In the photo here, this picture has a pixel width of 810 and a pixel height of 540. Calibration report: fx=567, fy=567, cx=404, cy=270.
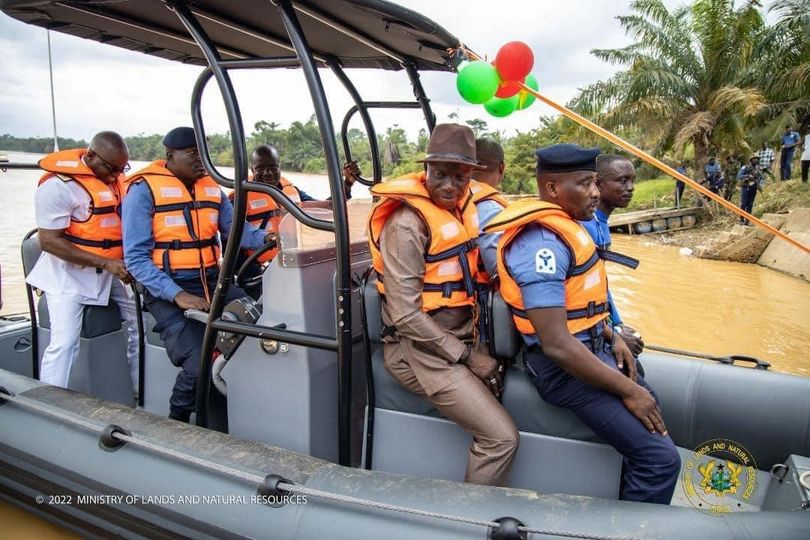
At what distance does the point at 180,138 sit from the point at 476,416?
1819 millimetres

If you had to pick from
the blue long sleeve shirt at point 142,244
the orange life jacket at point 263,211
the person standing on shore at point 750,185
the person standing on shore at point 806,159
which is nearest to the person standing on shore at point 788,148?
the person standing on shore at point 806,159

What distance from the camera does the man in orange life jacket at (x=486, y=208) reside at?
2.01 meters

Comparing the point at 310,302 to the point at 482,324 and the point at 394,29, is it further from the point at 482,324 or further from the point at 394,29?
the point at 394,29

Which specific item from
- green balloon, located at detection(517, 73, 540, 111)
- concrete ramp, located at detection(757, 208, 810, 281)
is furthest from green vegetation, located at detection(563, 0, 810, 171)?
green balloon, located at detection(517, 73, 540, 111)

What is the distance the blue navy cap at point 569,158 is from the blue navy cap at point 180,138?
1.61m

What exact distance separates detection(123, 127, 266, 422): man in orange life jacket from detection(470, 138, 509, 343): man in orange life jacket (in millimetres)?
1200

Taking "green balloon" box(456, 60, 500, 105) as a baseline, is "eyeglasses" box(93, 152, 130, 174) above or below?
below

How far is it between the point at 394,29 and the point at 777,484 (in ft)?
7.38

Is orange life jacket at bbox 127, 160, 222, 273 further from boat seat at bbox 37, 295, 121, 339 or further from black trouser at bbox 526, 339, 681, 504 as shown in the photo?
black trouser at bbox 526, 339, 681, 504

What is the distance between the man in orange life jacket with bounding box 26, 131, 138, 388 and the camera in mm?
2717

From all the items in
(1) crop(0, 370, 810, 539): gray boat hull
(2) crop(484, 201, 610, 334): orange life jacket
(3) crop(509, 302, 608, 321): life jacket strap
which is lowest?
(1) crop(0, 370, 810, 539): gray boat hull

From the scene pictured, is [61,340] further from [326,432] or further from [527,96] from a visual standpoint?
[527,96]

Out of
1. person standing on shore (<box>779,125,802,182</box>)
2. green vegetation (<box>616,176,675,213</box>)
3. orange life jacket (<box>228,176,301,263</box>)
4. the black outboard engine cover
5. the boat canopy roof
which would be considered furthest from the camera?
green vegetation (<box>616,176,675,213</box>)

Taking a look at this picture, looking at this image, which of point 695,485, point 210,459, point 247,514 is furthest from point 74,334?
point 695,485
